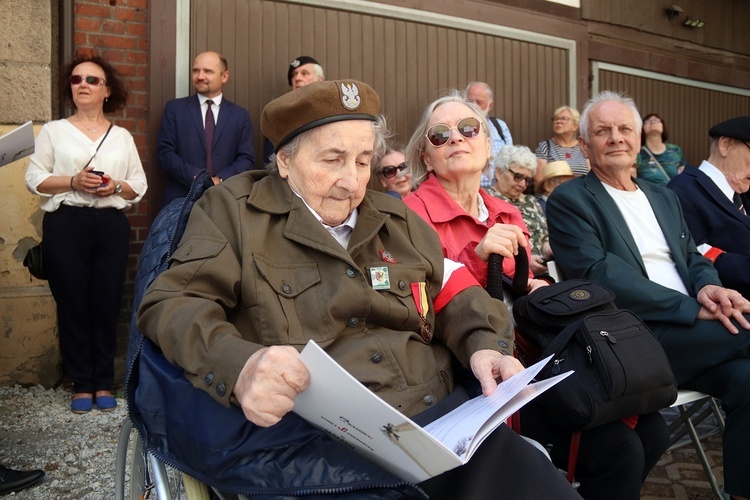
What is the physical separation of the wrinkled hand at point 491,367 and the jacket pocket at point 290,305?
0.41 metres

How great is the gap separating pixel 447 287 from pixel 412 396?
444 millimetres

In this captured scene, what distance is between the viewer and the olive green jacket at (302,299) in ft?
5.66

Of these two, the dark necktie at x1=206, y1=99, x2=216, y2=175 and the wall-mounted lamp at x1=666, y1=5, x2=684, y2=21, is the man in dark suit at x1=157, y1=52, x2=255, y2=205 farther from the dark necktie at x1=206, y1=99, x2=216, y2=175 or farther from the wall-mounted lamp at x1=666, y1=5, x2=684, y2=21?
the wall-mounted lamp at x1=666, y1=5, x2=684, y2=21

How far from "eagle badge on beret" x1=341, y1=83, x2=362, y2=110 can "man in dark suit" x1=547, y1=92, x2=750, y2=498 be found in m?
1.46

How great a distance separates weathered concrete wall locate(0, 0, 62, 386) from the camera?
477cm

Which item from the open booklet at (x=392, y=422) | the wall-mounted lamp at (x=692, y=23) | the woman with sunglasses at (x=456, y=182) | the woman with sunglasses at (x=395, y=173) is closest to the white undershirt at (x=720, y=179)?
the woman with sunglasses at (x=456, y=182)

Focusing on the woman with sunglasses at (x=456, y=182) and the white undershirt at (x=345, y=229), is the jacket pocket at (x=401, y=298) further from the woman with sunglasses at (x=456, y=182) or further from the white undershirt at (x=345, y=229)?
the woman with sunglasses at (x=456, y=182)

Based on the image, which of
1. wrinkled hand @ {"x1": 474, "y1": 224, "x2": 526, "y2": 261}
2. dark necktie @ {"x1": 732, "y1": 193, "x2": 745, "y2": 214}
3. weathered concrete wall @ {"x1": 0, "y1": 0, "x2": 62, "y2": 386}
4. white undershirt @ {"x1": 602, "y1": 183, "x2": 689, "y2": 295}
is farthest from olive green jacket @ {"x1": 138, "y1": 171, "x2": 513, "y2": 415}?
weathered concrete wall @ {"x1": 0, "y1": 0, "x2": 62, "y2": 386}

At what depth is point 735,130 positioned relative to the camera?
4078 mm

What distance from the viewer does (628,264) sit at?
10.2 feet

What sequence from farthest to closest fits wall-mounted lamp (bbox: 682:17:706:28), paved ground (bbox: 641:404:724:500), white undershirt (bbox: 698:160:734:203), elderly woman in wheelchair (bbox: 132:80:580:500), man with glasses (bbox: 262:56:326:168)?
wall-mounted lamp (bbox: 682:17:706:28)
man with glasses (bbox: 262:56:326:168)
white undershirt (bbox: 698:160:734:203)
paved ground (bbox: 641:404:724:500)
elderly woman in wheelchair (bbox: 132:80:580:500)

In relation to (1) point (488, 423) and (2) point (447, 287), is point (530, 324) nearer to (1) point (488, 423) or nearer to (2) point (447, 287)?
(2) point (447, 287)

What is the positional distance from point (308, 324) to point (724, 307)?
1.94 metres

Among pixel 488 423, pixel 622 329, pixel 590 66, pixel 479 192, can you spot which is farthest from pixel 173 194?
pixel 590 66
